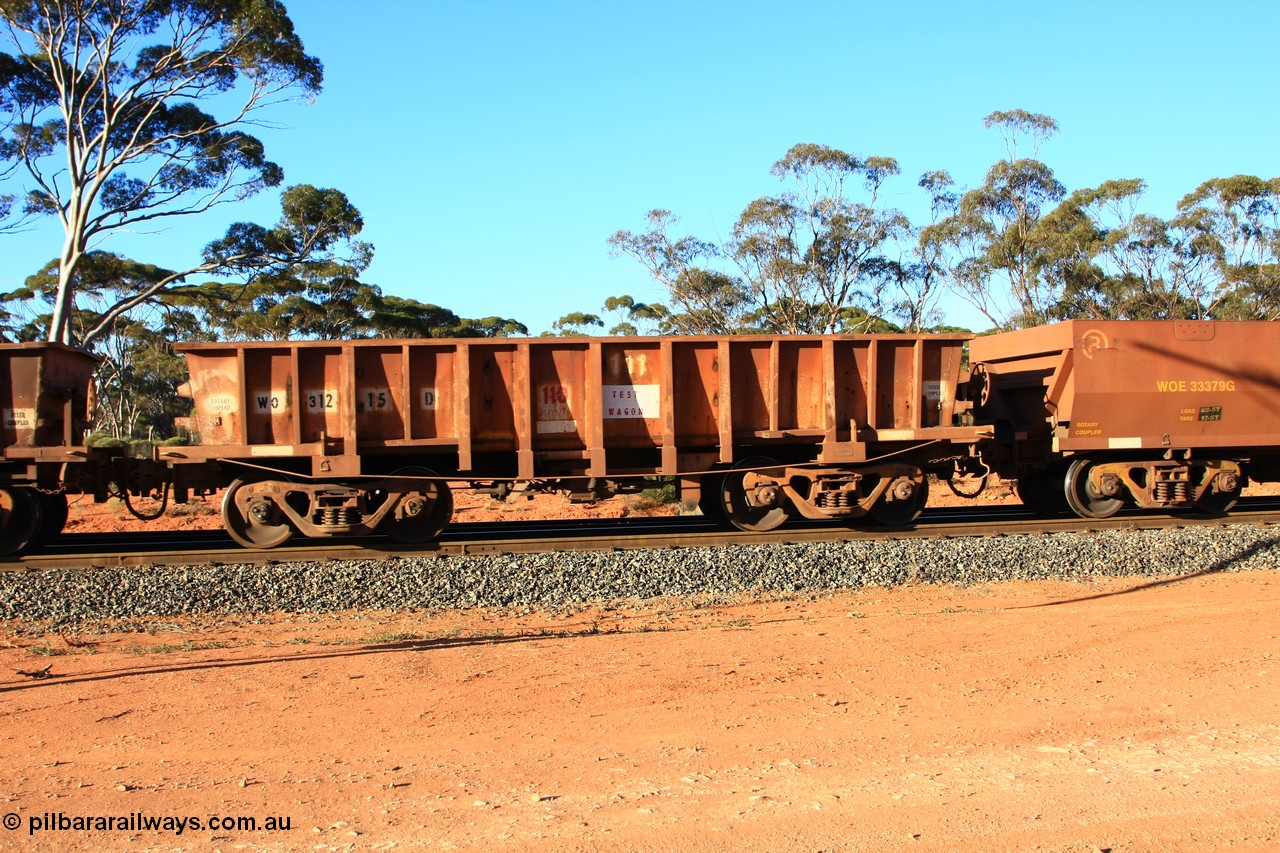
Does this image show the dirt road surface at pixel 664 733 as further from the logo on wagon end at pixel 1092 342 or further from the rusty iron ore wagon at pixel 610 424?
the logo on wagon end at pixel 1092 342

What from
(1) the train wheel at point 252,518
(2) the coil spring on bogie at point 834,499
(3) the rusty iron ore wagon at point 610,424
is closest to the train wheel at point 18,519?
(3) the rusty iron ore wagon at point 610,424

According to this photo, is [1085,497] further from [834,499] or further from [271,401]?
[271,401]

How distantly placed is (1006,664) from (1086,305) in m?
38.2

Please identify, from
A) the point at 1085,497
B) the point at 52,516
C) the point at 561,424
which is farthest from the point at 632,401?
the point at 52,516

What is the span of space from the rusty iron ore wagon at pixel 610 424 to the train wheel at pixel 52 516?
2 centimetres

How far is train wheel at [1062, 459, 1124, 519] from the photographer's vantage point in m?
12.2

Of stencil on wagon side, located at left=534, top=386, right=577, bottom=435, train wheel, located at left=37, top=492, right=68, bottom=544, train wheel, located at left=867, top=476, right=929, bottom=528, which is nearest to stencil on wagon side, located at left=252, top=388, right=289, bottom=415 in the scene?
train wheel, located at left=37, top=492, right=68, bottom=544

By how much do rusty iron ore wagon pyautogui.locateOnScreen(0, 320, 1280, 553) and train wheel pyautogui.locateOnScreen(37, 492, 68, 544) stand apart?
2 centimetres

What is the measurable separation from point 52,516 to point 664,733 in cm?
897

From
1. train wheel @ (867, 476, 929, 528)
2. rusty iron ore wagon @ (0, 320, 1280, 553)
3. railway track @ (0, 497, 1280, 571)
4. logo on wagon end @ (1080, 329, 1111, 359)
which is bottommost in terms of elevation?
railway track @ (0, 497, 1280, 571)

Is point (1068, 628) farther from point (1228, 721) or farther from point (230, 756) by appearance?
point (230, 756)

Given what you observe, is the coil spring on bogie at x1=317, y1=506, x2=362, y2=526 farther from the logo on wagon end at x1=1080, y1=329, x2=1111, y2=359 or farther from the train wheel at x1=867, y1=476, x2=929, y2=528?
the logo on wagon end at x1=1080, y1=329, x2=1111, y2=359

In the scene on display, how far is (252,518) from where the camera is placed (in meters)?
10.4

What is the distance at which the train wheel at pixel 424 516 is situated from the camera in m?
10.5
